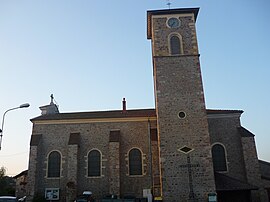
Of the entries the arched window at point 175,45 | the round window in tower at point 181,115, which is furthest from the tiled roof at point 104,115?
the arched window at point 175,45

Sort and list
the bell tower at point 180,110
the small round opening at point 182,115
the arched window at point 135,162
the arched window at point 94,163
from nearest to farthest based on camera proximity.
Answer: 1. the bell tower at point 180,110
2. the small round opening at point 182,115
3. the arched window at point 135,162
4. the arched window at point 94,163

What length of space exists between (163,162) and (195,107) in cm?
473

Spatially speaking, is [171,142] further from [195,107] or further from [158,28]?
[158,28]

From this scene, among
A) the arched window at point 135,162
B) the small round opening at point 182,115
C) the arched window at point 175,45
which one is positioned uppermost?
the arched window at point 175,45

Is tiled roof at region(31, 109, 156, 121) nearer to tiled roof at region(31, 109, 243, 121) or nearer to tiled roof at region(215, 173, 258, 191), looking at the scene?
tiled roof at region(31, 109, 243, 121)

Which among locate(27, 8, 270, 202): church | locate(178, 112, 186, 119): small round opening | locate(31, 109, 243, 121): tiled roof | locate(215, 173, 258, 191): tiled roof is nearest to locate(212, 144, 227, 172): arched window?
locate(27, 8, 270, 202): church

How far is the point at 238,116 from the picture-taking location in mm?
25203

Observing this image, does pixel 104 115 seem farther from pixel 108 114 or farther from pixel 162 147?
pixel 162 147

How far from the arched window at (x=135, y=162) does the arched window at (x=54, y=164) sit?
6.58 m

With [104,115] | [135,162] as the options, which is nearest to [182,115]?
[135,162]

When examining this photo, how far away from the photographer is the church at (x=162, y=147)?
→ 64.0 feet

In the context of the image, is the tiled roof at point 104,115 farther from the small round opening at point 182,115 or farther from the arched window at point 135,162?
the small round opening at point 182,115

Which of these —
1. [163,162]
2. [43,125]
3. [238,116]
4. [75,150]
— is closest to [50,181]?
[75,150]

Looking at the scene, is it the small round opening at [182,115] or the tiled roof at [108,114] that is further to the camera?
the tiled roof at [108,114]
